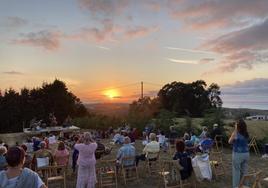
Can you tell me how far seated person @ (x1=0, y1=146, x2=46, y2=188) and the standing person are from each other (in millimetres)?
5297

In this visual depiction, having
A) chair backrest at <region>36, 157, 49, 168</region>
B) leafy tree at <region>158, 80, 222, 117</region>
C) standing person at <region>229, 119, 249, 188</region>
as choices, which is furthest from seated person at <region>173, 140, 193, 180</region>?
leafy tree at <region>158, 80, 222, 117</region>

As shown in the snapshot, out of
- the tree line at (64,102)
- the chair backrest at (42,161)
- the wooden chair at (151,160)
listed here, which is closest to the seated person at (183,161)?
the wooden chair at (151,160)

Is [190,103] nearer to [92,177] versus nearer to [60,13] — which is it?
[60,13]

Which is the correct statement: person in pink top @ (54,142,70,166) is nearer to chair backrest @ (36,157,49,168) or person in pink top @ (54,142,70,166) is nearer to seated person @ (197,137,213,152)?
chair backrest @ (36,157,49,168)

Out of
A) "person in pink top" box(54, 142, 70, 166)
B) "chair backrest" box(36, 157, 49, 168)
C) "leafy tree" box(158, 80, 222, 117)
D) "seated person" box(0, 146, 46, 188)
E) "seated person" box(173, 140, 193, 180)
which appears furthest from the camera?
"leafy tree" box(158, 80, 222, 117)

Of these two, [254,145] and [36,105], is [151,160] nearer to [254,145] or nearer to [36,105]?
[254,145]

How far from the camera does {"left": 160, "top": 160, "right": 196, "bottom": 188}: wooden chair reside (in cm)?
911

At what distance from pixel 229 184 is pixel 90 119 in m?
21.8

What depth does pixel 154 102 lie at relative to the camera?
36.7m

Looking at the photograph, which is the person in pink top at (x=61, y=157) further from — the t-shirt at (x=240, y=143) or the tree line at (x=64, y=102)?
the tree line at (x=64, y=102)

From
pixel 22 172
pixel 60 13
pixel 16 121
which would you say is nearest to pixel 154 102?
pixel 16 121

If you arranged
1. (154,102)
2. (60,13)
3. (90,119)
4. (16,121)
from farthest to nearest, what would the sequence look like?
(16,121)
(154,102)
(90,119)
(60,13)

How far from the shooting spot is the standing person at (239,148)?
26.4ft

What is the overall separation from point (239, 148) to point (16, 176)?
18.3ft
